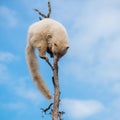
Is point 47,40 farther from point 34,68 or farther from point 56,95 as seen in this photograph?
point 56,95

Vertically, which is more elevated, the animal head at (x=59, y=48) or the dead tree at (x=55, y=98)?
the animal head at (x=59, y=48)

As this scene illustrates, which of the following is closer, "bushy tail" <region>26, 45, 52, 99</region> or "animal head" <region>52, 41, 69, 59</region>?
"animal head" <region>52, 41, 69, 59</region>

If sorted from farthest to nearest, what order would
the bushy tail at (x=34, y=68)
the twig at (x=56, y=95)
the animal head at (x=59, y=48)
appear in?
the bushy tail at (x=34, y=68)
the animal head at (x=59, y=48)
the twig at (x=56, y=95)

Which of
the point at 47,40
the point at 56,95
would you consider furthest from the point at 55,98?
the point at 47,40

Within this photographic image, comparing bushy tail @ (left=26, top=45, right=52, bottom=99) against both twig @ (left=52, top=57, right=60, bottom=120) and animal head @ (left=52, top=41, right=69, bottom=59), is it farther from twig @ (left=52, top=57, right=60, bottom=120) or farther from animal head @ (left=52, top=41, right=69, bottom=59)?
animal head @ (left=52, top=41, right=69, bottom=59)

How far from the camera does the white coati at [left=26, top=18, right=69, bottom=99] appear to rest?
9.26 metres

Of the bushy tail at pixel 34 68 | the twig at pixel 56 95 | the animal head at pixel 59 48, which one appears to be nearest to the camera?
the twig at pixel 56 95

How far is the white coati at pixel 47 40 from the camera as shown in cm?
926

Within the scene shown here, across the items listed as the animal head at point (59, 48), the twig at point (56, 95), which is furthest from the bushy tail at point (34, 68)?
the animal head at point (59, 48)

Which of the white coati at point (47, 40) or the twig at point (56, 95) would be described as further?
the white coati at point (47, 40)

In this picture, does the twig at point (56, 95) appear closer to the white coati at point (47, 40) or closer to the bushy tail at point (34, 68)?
the white coati at point (47, 40)

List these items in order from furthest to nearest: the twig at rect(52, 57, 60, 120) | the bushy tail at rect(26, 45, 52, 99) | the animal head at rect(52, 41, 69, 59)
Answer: the bushy tail at rect(26, 45, 52, 99), the animal head at rect(52, 41, 69, 59), the twig at rect(52, 57, 60, 120)

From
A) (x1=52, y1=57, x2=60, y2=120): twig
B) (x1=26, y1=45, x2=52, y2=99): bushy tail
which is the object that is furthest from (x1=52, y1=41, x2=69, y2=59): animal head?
(x1=26, y1=45, x2=52, y2=99): bushy tail

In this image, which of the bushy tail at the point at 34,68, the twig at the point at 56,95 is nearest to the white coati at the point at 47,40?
the bushy tail at the point at 34,68
